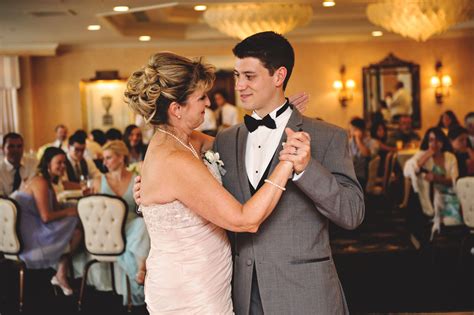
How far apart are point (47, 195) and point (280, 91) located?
425 cm

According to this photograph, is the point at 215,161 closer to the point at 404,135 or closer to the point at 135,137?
the point at 135,137

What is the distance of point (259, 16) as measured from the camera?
10422mm

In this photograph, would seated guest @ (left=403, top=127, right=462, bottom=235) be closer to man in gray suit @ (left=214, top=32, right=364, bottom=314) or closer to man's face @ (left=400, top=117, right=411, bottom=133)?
man in gray suit @ (left=214, top=32, right=364, bottom=314)

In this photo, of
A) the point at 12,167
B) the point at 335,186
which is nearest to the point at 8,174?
the point at 12,167

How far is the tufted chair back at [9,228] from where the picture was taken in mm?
6129

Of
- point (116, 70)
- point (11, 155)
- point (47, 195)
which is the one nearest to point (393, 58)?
point (116, 70)

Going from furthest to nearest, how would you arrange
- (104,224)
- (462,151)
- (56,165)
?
(462,151) → (56,165) → (104,224)

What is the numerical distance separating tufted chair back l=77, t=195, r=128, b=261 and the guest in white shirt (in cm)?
789

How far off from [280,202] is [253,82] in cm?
43

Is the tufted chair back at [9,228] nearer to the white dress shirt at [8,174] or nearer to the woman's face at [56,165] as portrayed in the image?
the woman's face at [56,165]

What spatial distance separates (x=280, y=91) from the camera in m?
2.63

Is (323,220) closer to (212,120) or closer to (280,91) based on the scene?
(280,91)

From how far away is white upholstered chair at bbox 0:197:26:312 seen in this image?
613cm

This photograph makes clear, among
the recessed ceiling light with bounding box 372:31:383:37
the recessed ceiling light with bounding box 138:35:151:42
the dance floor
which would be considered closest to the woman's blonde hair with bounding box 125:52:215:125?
the dance floor
